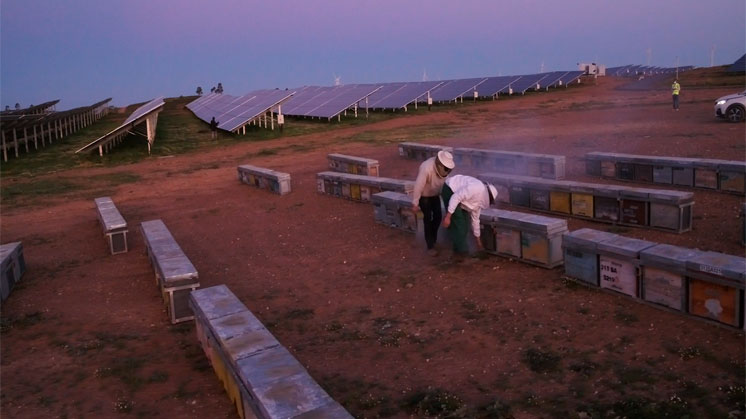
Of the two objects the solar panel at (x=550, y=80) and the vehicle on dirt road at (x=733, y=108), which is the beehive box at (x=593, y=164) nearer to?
the vehicle on dirt road at (x=733, y=108)

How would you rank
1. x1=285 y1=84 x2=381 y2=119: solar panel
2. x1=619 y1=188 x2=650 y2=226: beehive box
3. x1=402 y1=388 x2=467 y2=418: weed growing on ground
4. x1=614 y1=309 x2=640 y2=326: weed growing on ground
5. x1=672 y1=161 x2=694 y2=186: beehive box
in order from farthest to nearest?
x1=285 y1=84 x2=381 y2=119: solar panel, x1=672 y1=161 x2=694 y2=186: beehive box, x1=619 y1=188 x2=650 y2=226: beehive box, x1=614 y1=309 x2=640 y2=326: weed growing on ground, x1=402 y1=388 x2=467 y2=418: weed growing on ground

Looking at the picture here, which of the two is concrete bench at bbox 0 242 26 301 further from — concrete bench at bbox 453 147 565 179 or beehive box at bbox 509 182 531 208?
concrete bench at bbox 453 147 565 179

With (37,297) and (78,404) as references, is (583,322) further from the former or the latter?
(37,297)

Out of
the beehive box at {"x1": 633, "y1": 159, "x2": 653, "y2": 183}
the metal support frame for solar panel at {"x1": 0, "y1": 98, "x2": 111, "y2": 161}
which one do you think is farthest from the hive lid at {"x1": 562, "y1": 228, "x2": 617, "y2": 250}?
the metal support frame for solar panel at {"x1": 0, "y1": 98, "x2": 111, "y2": 161}

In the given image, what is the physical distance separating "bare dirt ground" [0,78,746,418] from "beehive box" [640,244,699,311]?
0.18 metres

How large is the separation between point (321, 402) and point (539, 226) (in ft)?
16.0

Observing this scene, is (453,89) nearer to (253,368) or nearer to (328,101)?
(328,101)

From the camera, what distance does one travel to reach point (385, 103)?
40062mm

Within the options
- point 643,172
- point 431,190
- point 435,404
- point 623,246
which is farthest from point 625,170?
point 435,404

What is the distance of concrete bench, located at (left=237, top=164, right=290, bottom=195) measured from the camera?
16.3m

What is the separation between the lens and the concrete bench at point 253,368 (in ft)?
14.4

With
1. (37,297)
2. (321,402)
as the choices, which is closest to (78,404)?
(321,402)

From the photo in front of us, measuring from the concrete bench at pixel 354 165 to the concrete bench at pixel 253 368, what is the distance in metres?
10.5

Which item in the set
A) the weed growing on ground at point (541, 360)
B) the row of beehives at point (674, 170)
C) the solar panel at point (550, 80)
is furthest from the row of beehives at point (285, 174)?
the solar panel at point (550, 80)
